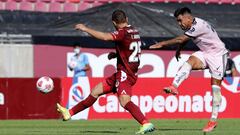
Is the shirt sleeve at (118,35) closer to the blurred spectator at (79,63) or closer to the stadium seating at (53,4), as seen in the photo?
the blurred spectator at (79,63)

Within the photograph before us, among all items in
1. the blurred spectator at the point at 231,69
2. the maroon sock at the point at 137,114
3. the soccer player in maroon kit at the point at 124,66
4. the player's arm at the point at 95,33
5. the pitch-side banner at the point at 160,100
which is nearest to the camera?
the player's arm at the point at 95,33

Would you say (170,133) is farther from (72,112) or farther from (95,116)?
(95,116)

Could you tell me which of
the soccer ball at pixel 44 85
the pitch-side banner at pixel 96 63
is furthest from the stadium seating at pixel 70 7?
the soccer ball at pixel 44 85

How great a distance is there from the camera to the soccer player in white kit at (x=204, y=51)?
1426cm

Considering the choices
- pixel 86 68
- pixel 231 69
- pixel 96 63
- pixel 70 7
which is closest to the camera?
pixel 231 69

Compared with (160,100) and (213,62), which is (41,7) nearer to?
(160,100)

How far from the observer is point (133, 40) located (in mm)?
13836

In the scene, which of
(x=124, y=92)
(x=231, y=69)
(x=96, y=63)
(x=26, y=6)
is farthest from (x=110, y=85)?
(x=26, y=6)

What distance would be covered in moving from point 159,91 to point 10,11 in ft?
22.9

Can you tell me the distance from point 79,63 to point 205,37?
10.9 m

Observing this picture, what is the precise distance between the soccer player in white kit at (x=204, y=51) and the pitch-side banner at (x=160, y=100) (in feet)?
22.8

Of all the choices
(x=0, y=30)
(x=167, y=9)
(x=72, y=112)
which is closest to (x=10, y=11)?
(x=0, y=30)

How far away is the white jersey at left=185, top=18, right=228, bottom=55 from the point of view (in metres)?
14.3

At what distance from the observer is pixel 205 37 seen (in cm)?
1446
